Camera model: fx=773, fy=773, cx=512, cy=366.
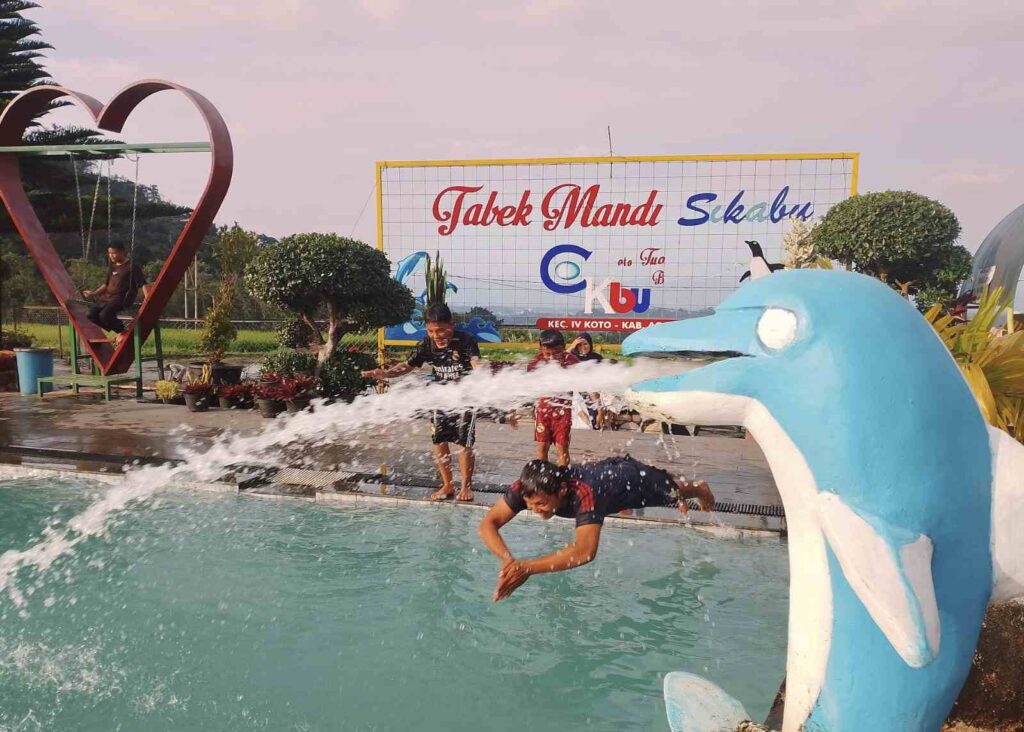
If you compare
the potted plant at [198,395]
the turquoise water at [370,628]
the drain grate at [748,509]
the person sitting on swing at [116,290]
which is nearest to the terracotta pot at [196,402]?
the potted plant at [198,395]

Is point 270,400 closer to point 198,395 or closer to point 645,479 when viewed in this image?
point 198,395

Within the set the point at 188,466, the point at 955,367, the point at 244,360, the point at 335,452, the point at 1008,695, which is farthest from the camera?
the point at 244,360

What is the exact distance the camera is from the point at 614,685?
3961 mm

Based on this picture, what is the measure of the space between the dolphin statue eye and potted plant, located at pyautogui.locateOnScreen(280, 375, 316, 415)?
31.6 feet

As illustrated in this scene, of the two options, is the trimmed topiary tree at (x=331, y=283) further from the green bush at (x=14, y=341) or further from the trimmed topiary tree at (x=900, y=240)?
the green bush at (x=14, y=341)

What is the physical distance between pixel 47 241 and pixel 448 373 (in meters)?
9.97

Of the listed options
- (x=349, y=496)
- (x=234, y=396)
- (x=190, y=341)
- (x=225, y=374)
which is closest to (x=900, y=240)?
(x=349, y=496)

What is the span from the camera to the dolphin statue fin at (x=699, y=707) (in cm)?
266

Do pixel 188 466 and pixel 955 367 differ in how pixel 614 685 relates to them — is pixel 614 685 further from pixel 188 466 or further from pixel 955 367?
pixel 188 466

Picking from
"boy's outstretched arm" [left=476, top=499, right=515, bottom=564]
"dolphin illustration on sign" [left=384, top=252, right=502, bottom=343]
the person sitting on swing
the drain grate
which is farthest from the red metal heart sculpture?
"boy's outstretched arm" [left=476, top=499, right=515, bottom=564]

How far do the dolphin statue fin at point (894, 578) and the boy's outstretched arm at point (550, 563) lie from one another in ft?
4.44

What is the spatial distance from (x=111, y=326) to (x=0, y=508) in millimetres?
7119

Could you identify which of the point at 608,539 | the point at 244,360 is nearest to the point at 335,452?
the point at 608,539

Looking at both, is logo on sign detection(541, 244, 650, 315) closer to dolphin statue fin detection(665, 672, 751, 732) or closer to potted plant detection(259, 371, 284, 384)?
potted plant detection(259, 371, 284, 384)
